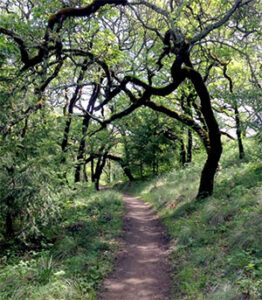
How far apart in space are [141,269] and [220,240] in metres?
1.90

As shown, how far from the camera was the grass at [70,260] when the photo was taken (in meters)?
4.42

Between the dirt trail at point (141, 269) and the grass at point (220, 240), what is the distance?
0.29 meters

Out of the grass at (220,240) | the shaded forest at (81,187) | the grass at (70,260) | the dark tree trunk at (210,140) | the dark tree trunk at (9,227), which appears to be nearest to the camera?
the grass at (220,240)

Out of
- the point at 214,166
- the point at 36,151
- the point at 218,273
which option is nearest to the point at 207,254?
the point at 218,273

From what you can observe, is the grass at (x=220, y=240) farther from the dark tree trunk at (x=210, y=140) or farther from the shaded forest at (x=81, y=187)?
the dark tree trunk at (x=210, y=140)

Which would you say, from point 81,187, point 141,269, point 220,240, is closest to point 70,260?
point 141,269

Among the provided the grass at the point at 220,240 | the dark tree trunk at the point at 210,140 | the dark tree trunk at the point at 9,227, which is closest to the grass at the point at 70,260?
the dark tree trunk at the point at 9,227

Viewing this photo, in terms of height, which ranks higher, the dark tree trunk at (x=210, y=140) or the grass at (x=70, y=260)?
the dark tree trunk at (x=210, y=140)

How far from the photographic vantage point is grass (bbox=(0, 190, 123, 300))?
4.42m

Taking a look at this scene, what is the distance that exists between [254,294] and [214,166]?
18.6ft

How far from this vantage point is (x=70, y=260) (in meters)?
5.92

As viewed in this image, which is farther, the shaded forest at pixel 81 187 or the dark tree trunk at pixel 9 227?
the dark tree trunk at pixel 9 227

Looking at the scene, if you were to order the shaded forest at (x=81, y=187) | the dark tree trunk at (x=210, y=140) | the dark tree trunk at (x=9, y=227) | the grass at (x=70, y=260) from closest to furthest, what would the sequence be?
the grass at (x=70, y=260)
the shaded forest at (x=81, y=187)
the dark tree trunk at (x=9, y=227)
the dark tree trunk at (x=210, y=140)

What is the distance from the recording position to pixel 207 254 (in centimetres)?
553
